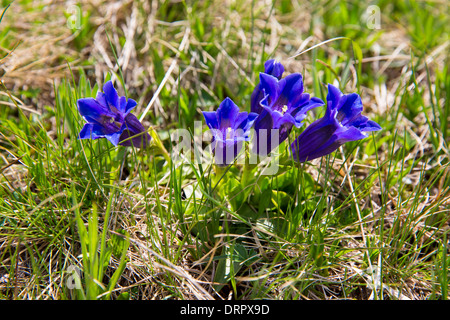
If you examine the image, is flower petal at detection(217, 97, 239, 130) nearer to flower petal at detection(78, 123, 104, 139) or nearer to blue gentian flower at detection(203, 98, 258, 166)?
blue gentian flower at detection(203, 98, 258, 166)

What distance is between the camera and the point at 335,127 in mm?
1895

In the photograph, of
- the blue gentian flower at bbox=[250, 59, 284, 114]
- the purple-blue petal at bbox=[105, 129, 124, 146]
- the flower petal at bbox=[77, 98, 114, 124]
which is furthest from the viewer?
the blue gentian flower at bbox=[250, 59, 284, 114]

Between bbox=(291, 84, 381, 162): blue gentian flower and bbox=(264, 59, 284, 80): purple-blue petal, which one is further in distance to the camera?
bbox=(264, 59, 284, 80): purple-blue petal

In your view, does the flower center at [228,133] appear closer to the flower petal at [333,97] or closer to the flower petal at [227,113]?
the flower petal at [227,113]

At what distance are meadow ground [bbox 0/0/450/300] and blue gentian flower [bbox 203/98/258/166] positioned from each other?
0.17 meters

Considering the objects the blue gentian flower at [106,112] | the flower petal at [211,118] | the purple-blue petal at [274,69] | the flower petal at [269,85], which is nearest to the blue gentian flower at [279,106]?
the flower petal at [269,85]

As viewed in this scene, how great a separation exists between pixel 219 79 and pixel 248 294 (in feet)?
5.70

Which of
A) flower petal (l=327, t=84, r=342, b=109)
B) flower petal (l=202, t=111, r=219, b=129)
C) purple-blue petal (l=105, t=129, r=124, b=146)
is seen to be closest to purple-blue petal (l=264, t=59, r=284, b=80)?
flower petal (l=327, t=84, r=342, b=109)

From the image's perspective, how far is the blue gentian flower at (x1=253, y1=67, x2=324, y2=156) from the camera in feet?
6.22

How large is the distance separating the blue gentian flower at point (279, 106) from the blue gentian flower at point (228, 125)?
127 millimetres

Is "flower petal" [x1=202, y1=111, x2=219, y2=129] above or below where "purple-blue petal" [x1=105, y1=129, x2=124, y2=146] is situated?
above
